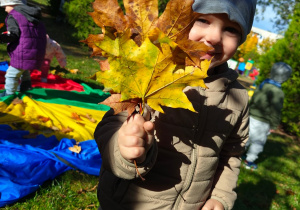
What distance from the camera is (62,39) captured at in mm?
10734

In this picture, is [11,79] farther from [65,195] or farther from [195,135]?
[195,135]

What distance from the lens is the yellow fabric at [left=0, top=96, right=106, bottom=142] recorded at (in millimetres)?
3555

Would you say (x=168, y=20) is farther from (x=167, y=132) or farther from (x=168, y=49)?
(x=167, y=132)

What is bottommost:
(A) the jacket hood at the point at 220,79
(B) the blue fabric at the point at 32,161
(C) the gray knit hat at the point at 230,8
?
(B) the blue fabric at the point at 32,161

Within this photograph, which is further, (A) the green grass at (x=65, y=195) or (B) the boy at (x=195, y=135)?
(A) the green grass at (x=65, y=195)

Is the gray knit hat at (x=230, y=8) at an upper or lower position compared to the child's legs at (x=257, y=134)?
upper

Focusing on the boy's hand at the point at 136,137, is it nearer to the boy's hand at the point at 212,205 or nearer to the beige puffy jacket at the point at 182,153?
the beige puffy jacket at the point at 182,153

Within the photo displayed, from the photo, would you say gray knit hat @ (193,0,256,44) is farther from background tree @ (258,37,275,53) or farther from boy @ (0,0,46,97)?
Result: background tree @ (258,37,275,53)

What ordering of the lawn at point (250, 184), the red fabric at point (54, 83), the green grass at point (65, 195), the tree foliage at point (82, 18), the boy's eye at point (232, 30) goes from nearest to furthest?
1. the boy's eye at point (232, 30)
2. the green grass at point (65, 195)
3. the lawn at point (250, 184)
4. the red fabric at point (54, 83)
5. the tree foliage at point (82, 18)

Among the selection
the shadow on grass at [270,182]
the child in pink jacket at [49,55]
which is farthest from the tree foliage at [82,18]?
the shadow on grass at [270,182]

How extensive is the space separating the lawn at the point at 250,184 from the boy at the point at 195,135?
1.59ft

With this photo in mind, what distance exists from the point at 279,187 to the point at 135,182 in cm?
390

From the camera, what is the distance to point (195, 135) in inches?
51.3

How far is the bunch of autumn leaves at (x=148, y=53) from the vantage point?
2.76ft
